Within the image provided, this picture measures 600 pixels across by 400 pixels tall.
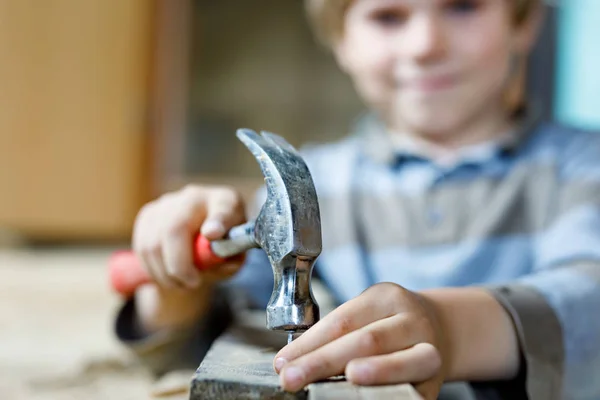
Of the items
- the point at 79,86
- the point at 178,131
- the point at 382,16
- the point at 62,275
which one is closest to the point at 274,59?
the point at 178,131

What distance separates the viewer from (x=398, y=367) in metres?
0.43

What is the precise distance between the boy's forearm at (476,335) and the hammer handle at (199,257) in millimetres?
168

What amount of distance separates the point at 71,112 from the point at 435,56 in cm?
213

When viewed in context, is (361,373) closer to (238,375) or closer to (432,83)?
(238,375)

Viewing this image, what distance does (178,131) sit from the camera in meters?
2.88

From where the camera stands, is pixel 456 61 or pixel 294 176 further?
pixel 456 61

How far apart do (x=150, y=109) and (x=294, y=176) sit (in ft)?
7.95

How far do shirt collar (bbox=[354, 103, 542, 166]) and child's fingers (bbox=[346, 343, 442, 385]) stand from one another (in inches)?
22.7

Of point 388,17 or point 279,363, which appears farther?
point 388,17

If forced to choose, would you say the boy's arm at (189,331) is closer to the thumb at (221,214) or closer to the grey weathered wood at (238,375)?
the thumb at (221,214)

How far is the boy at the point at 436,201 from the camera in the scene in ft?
2.20

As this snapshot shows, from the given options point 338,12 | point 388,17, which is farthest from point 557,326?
point 338,12

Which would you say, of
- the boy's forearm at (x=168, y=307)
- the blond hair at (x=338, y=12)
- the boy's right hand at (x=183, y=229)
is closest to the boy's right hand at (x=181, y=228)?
the boy's right hand at (x=183, y=229)

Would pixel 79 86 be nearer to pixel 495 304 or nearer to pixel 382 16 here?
pixel 382 16
